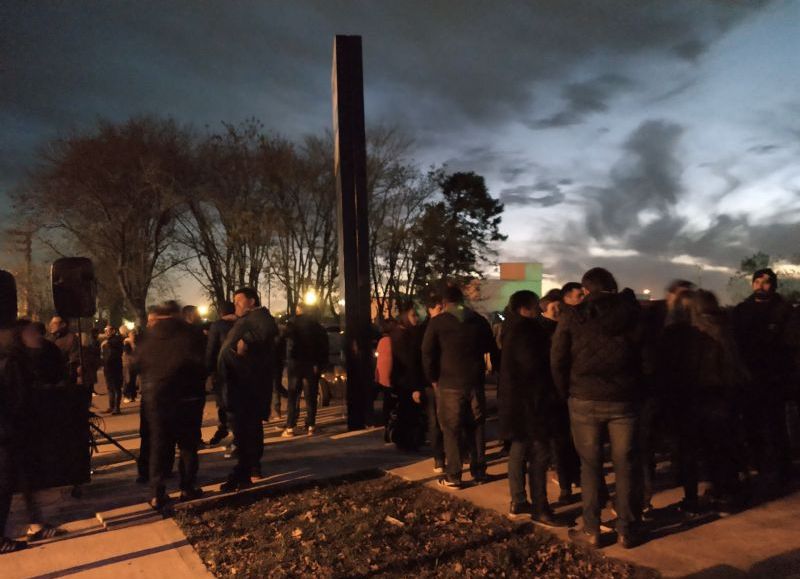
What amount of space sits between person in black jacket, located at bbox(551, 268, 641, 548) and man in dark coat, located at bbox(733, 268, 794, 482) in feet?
7.09

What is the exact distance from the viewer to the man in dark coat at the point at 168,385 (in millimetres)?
6188

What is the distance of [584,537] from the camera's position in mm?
4965

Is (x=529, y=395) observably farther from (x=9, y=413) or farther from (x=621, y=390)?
(x=9, y=413)

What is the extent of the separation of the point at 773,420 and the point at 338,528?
166 inches

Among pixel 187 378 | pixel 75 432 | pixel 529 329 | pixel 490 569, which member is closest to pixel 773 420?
pixel 529 329

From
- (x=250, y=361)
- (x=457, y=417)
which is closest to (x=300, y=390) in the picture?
(x=250, y=361)

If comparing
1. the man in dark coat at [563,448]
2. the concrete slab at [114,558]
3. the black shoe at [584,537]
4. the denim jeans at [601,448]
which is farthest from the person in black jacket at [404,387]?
the denim jeans at [601,448]

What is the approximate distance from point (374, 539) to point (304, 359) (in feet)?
15.5

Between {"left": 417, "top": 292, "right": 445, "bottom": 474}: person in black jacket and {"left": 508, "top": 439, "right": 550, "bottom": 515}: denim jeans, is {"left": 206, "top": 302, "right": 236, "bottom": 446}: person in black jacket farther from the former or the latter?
{"left": 508, "top": 439, "right": 550, "bottom": 515}: denim jeans

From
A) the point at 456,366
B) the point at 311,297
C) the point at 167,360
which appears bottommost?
the point at 456,366

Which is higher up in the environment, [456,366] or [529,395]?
[456,366]

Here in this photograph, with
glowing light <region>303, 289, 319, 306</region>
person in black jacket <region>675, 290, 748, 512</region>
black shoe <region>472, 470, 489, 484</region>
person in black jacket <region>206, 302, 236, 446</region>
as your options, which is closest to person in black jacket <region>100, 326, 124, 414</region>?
person in black jacket <region>206, 302, 236, 446</region>

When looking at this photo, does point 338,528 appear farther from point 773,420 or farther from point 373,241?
point 373,241

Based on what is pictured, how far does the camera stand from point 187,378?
6344 mm
